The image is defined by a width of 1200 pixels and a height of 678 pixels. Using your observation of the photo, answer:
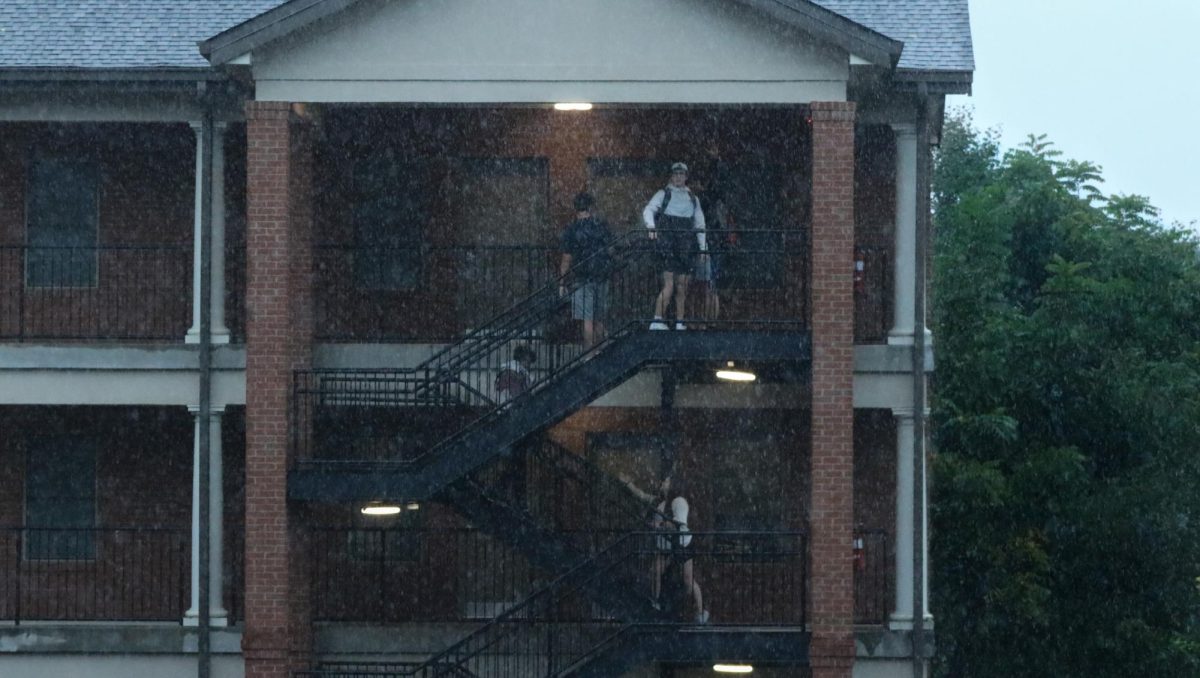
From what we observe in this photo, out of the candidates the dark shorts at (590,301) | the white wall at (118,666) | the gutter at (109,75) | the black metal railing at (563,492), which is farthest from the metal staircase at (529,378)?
the gutter at (109,75)

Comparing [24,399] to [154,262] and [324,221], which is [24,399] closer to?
[154,262]

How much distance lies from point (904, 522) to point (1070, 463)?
1216 centimetres

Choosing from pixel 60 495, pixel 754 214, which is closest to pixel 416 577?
pixel 60 495

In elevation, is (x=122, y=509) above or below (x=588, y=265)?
below

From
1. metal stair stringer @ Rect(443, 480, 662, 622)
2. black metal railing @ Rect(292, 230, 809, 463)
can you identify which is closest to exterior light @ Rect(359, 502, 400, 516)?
black metal railing @ Rect(292, 230, 809, 463)

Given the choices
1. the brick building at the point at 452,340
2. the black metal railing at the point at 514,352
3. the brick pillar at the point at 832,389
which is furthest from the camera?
the brick building at the point at 452,340

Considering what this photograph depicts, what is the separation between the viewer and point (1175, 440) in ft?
111

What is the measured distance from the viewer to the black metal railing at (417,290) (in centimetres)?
2398

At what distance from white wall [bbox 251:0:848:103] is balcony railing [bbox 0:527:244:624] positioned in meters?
5.51

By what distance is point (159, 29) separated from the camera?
24125 mm

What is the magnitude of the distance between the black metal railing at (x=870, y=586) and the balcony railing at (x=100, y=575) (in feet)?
22.4

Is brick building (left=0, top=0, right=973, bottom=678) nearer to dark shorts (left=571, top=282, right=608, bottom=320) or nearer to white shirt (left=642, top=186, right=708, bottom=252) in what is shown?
dark shorts (left=571, top=282, right=608, bottom=320)

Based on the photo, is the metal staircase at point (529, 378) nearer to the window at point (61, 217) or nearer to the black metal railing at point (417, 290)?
the black metal railing at point (417, 290)

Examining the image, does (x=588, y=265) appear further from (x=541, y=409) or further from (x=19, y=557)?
(x=19, y=557)
